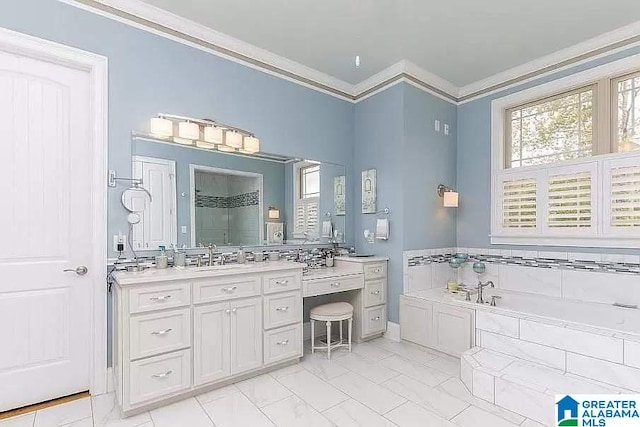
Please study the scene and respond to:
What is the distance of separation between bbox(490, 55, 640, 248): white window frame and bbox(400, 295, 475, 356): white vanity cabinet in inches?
46.8

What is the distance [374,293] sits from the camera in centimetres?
352

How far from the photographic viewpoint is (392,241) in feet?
11.8

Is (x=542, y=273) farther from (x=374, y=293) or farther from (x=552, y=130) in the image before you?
(x=374, y=293)

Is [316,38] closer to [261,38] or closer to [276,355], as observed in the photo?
[261,38]

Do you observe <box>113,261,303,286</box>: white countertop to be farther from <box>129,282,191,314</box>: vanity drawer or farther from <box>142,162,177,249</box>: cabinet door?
<box>142,162,177,249</box>: cabinet door

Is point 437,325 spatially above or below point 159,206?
below

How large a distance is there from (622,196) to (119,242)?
415 centimetres

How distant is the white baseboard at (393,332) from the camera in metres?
3.52

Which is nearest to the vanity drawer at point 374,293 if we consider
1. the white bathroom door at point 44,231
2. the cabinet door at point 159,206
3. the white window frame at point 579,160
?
the white window frame at point 579,160

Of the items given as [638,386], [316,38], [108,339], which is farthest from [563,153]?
[108,339]

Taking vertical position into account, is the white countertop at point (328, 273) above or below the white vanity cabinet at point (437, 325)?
above

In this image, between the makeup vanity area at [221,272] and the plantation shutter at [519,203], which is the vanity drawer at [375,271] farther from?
the plantation shutter at [519,203]

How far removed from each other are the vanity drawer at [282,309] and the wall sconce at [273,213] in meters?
0.84
